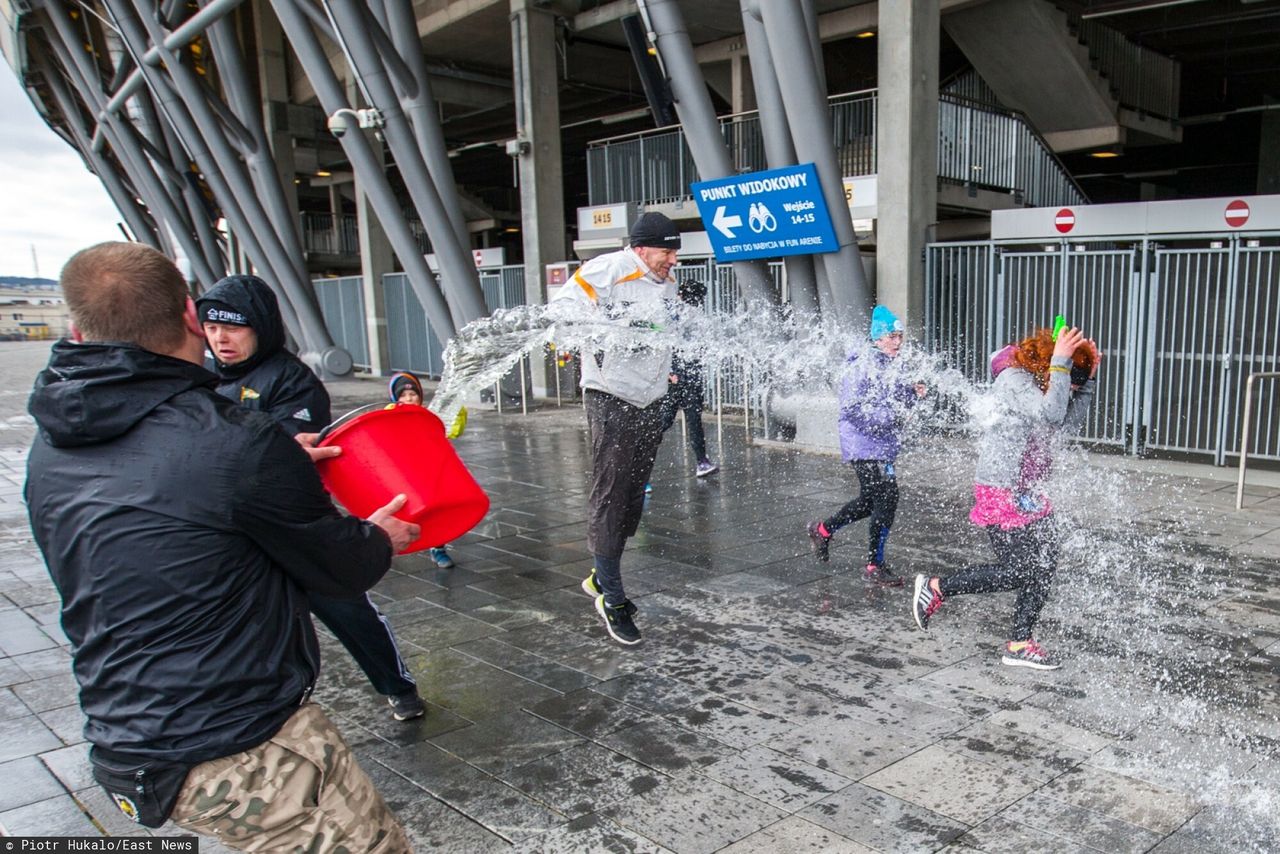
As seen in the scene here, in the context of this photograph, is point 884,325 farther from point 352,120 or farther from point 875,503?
point 352,120

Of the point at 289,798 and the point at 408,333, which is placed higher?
the point at 408,333

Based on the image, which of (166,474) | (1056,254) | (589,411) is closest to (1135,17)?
(1056,254)

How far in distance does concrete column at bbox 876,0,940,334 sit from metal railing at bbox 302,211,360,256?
29490 millimetres

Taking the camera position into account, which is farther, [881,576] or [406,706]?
[881,576]

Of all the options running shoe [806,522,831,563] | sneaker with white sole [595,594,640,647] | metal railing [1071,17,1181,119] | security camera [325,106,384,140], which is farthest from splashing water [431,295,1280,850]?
metal railing [1071,17,1181,119]

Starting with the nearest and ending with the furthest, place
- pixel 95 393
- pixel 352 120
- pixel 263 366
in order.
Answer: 1. pixel 95 393
2. pixel 263 366
3. pixel 352 120

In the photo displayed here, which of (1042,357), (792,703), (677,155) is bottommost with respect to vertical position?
(792,703)

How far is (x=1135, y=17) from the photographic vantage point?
15422 mm

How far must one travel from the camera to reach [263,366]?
3.46m

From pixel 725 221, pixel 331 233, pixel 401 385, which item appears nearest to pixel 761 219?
pixel 725 221

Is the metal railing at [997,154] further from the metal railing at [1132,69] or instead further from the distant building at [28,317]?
the distant building at [28,317]

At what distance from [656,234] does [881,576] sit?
2593 mm

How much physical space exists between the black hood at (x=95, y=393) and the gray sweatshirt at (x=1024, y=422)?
3.57 meters

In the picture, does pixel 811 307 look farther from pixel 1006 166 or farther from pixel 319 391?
pixel 319 391
